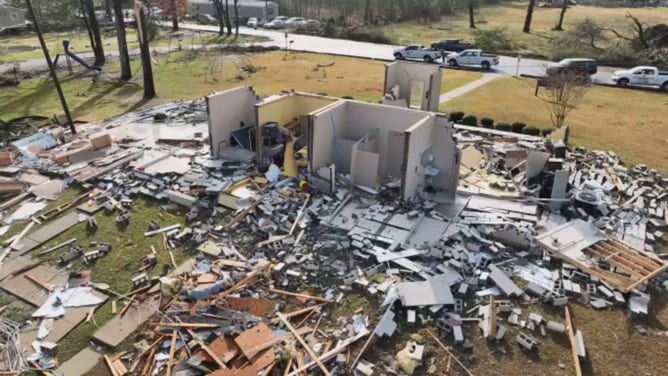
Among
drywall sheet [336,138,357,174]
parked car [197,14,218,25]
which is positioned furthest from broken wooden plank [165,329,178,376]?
parked car [197,14,218,25]

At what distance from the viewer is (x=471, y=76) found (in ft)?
109

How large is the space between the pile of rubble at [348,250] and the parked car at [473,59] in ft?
65.1

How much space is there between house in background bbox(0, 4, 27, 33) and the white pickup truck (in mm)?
66551

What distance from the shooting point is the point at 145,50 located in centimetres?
2491

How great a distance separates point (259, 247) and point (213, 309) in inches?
99.6

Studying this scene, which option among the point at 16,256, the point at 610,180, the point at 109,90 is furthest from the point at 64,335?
the point at 109,90

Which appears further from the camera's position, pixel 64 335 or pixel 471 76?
pixel 471 76

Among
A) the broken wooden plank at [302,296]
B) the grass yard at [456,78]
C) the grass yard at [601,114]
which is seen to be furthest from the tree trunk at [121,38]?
the broken wooden plank at [302,296]

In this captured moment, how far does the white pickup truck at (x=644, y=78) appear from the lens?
99.6 feet

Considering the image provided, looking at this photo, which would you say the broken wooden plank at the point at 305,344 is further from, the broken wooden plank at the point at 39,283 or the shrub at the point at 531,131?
the shrub at the point at 531,131

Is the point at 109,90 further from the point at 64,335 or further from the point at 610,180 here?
the point at 610,180

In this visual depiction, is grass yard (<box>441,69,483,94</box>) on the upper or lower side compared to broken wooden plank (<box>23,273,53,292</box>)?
upper

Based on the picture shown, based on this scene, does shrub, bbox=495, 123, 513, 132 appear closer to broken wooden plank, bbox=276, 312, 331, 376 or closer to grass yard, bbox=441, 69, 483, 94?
grass yard, bbox=441, 69, 483, 94

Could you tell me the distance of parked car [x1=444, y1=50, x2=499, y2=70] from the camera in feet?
117
